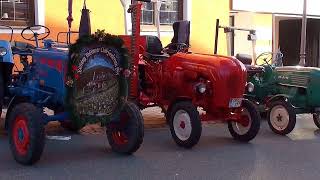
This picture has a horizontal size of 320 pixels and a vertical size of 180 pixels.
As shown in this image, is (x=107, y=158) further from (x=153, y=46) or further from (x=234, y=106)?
(x=153, y=46)

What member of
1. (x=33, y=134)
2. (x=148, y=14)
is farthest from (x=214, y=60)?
(x=148, y=14)

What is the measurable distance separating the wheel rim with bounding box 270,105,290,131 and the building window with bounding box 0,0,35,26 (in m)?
5.35

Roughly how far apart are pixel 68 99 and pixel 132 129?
0.81 m

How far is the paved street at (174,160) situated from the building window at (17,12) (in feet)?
12.8

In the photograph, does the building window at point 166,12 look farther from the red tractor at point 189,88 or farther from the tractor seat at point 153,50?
the red tractor at point 189,88

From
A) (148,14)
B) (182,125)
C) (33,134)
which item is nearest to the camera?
(33,134)

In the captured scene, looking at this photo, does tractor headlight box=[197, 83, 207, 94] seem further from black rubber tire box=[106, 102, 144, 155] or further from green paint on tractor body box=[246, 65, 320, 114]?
green paint on tractor body box=[246, 65, 320, 114]

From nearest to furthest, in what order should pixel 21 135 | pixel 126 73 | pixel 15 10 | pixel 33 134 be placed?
pixel 33 134 < pixel 21 135 < pixel 126 73 < pixel 15 10

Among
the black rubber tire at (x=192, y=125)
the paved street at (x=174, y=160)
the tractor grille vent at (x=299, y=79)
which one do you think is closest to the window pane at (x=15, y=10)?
the paved street at (x=174, y=160)

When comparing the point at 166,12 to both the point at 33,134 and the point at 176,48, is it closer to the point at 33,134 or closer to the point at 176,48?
the point at 176,48

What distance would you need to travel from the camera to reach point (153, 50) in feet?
27.5

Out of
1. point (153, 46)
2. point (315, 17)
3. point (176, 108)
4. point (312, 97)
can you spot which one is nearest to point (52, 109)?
point (176, 108)

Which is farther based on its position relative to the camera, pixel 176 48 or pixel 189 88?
pixel 176 48

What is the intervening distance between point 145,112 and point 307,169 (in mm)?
4374
